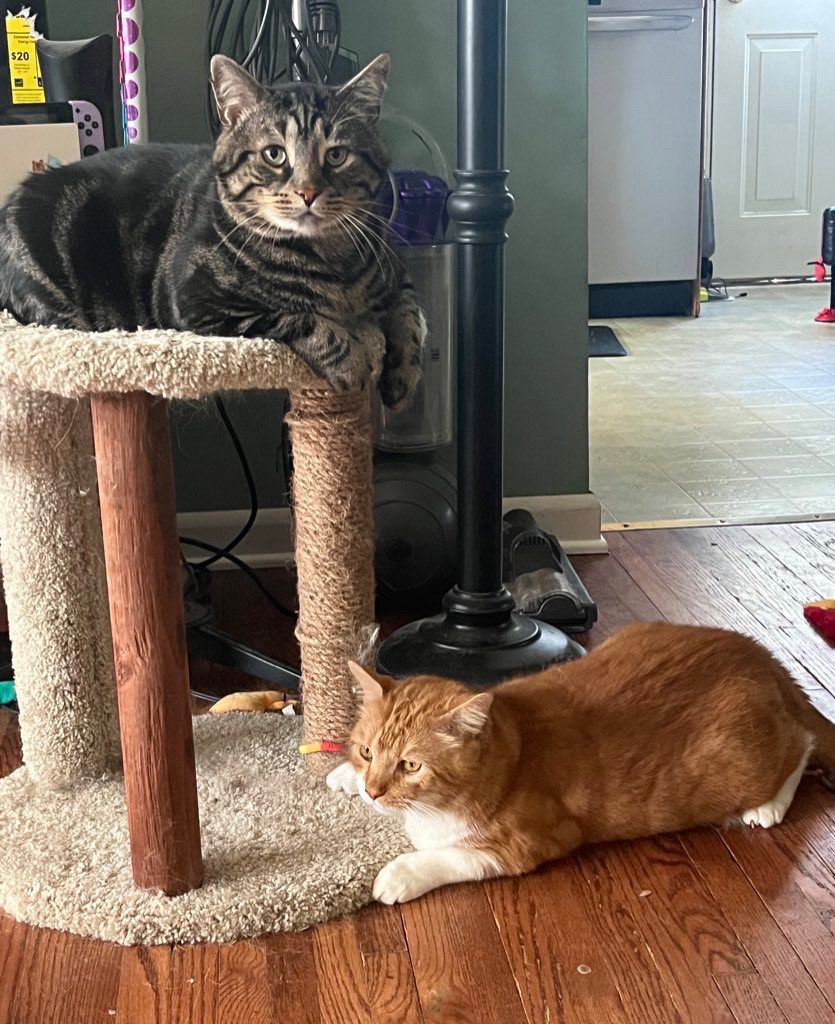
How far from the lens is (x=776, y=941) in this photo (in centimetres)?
133

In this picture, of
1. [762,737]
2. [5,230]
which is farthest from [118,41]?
[762,737]

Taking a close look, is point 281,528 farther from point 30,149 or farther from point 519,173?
point 30,149

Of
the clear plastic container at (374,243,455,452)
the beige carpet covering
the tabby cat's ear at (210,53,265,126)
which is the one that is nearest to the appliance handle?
the clear plastic container at (374,243,455,452)

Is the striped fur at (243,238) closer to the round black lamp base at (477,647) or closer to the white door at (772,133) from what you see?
the round black lamp base at (477,647)

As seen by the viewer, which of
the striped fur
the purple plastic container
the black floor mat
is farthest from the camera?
the black floor mat

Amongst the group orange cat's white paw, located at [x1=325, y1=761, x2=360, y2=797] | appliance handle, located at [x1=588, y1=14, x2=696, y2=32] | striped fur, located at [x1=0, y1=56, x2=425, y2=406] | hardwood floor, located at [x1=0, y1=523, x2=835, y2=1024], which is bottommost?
hardwood floor, located at [x1=0, y1=523, x2=835, y2=1024]

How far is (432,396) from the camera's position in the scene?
229 centimetres

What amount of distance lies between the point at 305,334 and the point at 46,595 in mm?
492

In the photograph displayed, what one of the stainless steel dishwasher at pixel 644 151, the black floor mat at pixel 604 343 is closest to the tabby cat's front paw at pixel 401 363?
the black floor mat at pixel 604 343

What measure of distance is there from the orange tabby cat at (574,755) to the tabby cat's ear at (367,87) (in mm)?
711

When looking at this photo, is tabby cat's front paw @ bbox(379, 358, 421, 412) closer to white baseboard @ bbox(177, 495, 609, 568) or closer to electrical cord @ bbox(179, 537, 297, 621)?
electrical cord @ bbox(179, 537, 297, 621)

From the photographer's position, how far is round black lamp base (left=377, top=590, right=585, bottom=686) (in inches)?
72.6

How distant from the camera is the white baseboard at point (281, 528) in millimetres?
2508

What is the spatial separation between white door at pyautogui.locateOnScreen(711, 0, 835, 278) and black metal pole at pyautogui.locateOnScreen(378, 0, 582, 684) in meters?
4.49
